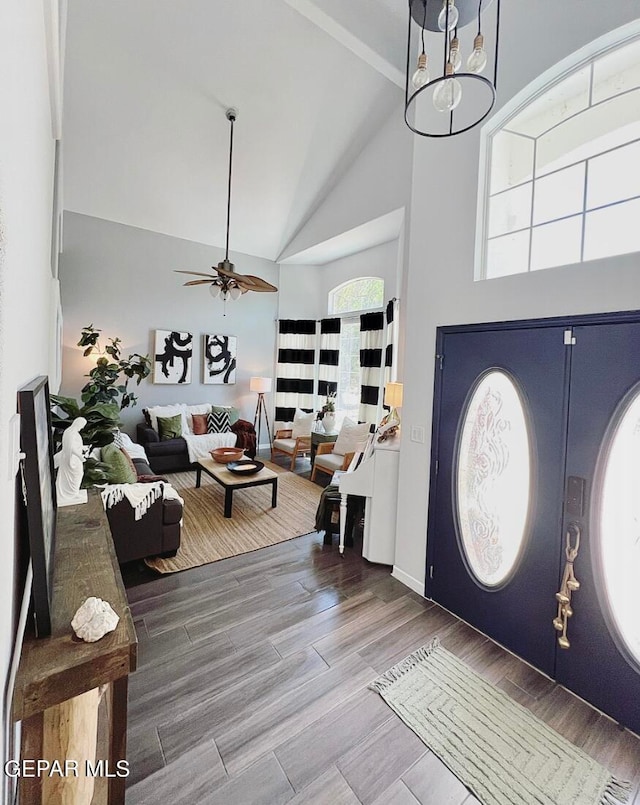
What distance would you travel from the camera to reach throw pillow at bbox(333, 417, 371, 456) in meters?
5.07

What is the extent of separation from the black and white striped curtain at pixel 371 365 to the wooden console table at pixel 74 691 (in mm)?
4565

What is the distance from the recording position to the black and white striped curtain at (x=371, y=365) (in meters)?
5.59

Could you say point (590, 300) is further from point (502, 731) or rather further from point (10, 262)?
point (10, 262)

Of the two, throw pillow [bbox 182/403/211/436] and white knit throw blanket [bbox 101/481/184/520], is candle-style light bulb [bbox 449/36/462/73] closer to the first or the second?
white knit throw blanket [bbox 101/481/184/520]

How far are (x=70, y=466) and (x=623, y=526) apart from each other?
108 inches

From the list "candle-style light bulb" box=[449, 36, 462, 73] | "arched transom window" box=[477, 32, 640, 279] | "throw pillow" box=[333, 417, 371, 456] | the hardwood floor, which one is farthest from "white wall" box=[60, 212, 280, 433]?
"candle-style light bulb" box=[449, 36, 462, 73]

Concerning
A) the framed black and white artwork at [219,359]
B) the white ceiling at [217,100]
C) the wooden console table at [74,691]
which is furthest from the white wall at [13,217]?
the framed black and white artwork at [219,359]

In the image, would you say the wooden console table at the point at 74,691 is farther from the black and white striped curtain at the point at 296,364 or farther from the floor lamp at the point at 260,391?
the black and white striped curtain at the point at 296,364

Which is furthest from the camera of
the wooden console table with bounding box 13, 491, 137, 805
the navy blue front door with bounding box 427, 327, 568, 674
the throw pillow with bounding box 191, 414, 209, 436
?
the throw pillow with bounding box 191, 414, 209, 436

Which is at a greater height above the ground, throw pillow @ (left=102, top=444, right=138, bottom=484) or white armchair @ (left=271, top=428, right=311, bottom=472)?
throw pillow @ (left=102, top=444, right=138, bottom=484)

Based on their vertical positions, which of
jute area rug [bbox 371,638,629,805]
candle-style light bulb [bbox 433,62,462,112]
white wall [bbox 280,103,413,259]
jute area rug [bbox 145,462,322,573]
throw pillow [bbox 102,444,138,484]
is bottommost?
jute area rug [bbox 371,638,629,805]

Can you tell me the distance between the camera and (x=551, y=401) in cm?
196

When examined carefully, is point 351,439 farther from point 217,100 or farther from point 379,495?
point 217,100

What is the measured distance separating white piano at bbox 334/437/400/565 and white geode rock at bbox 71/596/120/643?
212 centimetres
